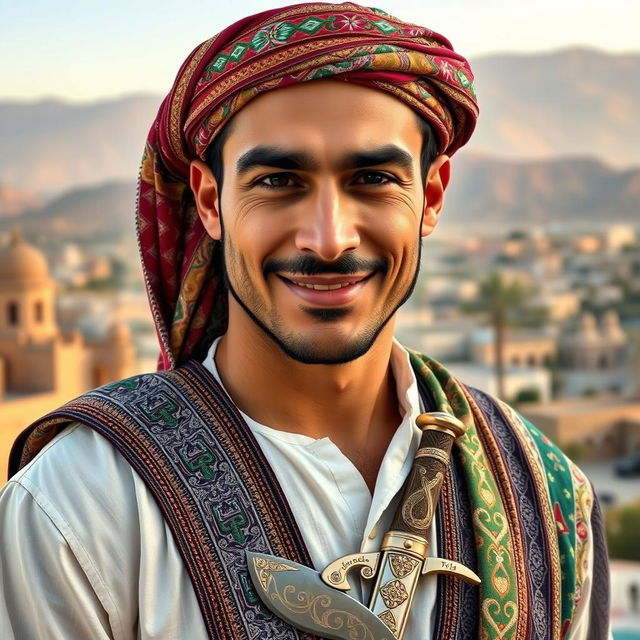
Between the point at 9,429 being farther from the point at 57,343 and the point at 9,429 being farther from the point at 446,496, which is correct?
the point at 446,496

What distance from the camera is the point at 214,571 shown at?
1.28m

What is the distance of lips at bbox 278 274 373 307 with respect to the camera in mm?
1316

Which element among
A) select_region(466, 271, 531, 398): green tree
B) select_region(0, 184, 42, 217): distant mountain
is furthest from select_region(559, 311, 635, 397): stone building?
select_region(0, 184, 42, 217): distant mountain

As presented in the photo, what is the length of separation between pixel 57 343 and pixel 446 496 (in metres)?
16.8

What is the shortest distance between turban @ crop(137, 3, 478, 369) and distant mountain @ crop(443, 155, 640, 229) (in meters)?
52.6

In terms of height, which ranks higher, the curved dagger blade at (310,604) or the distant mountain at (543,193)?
the curved dagger blade at (310,604)

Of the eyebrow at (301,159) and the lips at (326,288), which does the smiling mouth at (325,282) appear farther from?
the eyebrow at (301,159)

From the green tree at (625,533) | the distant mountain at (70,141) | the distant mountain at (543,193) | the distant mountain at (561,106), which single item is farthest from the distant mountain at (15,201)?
the distant mountain at (561,106)

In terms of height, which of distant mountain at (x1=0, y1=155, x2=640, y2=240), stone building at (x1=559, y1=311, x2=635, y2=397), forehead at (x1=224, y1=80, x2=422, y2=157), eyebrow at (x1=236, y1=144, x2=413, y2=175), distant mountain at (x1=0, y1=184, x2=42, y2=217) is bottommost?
stone building at (x1=559, y1=311, x2=635, y2=397)

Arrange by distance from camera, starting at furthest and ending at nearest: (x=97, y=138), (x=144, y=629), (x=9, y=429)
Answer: (x=97, y=138)
(x=9, y=429)
(x=144, y=629)

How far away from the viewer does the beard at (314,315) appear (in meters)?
1.31

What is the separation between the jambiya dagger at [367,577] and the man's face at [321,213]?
0.20 metres

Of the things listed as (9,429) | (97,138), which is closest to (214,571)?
(9,429)

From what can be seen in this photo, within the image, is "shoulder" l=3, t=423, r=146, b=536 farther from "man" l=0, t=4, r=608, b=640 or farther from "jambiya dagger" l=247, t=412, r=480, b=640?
"jambiya dagger" l=247, t=412, r=480, b=640
